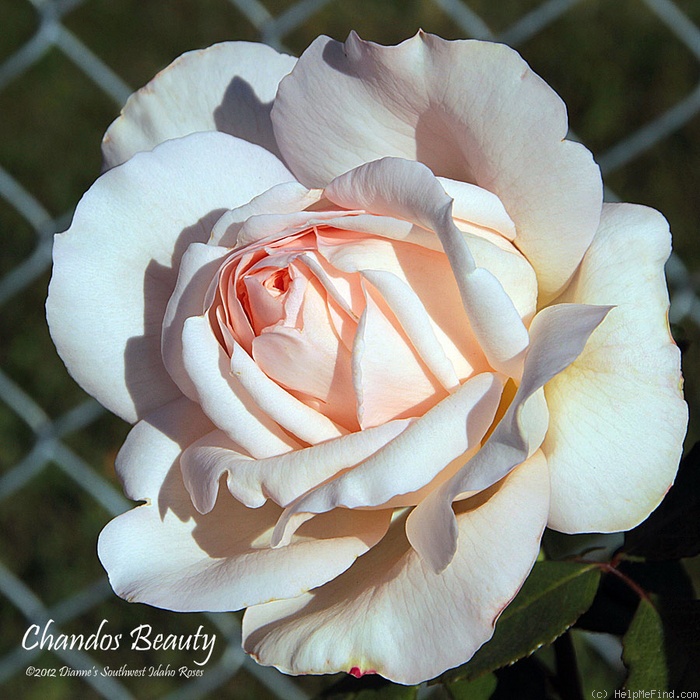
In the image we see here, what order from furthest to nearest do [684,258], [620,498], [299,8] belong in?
[684,258] → [299,8] → [620,498]

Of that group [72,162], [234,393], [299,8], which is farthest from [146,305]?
[72,162]

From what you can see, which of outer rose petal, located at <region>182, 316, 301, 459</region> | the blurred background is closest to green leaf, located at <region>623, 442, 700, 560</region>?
outer rose petal, located at <region>182, 316, 301, 459</region>

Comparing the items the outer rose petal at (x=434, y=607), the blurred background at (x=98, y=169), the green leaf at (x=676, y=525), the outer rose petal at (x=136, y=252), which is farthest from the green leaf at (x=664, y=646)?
the blurred background at (x=98, y=169)

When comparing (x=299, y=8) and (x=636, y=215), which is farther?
(x=299, y=8)

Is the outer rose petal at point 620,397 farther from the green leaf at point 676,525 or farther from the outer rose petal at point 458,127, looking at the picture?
the green leaf at point 676,525

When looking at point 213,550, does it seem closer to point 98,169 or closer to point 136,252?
point 136,252

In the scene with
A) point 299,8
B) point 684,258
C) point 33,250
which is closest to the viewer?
point 299,8

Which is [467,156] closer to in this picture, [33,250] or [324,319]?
[324,319]

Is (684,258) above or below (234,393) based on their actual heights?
below
